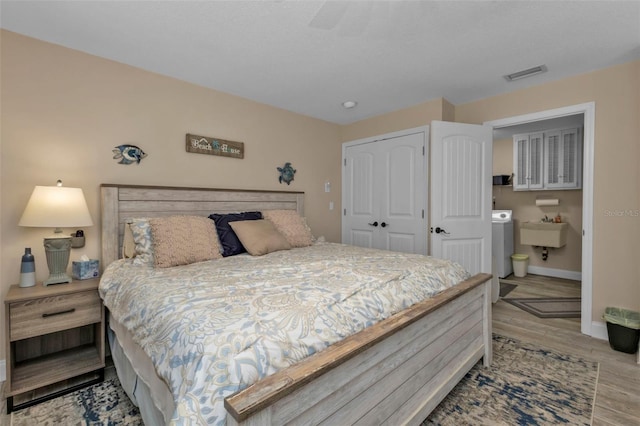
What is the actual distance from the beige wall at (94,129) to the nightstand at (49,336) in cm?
25

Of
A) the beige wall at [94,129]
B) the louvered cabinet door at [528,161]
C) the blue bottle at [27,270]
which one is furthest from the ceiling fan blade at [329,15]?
the louvered cabinet door at [528,161]

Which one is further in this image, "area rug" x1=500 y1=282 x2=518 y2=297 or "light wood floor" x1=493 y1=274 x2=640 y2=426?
"area rug" x1=500 y1=282 x2=518 y2=297

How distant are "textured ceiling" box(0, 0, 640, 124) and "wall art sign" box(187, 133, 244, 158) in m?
0.55

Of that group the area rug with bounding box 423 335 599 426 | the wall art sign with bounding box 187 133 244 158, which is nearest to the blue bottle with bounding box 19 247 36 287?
the wall art sign with bounding box 187 133 244 158

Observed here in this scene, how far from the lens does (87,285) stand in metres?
2.05

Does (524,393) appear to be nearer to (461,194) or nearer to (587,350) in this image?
(587,350)

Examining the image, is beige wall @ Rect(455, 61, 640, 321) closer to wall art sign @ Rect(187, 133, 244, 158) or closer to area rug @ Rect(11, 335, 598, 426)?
area rug @ Rect(11, 335, 598, 426)

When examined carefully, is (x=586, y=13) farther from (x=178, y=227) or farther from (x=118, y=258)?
(x=118, y=258)

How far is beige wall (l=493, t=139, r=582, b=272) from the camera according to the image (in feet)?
15.7

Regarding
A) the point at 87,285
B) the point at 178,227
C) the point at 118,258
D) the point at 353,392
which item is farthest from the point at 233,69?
the point at 353,392

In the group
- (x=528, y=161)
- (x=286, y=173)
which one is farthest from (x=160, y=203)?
(x=528, y=161)

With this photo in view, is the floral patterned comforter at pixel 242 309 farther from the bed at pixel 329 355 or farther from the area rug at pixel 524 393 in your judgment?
the area rug at pixel 524 393

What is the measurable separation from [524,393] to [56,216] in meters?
3.25

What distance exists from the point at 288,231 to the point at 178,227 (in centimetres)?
107
